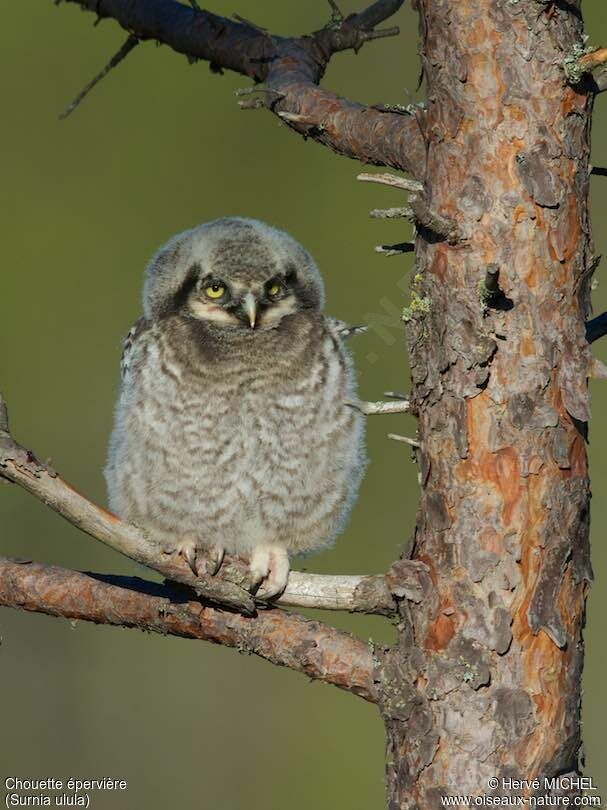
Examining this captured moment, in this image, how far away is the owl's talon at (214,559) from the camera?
340 centimetres

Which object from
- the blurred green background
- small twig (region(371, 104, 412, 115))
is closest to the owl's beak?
small twig (region(371, 104, 412, 115))

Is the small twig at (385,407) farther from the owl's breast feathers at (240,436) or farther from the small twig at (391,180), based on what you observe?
the owl's breast feathers at (240,436)

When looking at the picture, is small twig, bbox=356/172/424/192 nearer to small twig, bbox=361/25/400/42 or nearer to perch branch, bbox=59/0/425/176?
perch branch, bbox=59/0/425/176

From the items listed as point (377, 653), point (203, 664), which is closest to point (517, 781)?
point (377, 653)

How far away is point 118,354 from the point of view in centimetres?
914

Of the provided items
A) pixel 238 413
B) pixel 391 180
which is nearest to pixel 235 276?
pixel 238 413

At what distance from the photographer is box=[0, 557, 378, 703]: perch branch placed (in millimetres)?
2820

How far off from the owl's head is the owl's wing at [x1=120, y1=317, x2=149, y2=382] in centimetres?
9

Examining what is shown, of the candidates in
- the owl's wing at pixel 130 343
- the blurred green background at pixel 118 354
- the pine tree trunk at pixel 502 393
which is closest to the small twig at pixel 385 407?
the pine tree trunk at pixel 502 393

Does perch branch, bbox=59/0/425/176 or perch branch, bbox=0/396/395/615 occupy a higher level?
perch branch, bbox=59/0/425/176

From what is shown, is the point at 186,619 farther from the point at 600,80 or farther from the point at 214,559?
the point at 600,80

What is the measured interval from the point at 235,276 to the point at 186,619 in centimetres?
92

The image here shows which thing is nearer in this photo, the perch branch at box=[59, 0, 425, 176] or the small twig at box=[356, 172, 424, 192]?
the small twig at box=[356, 172, 424, 192]

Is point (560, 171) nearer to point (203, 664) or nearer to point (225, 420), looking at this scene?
point (225, 420)
